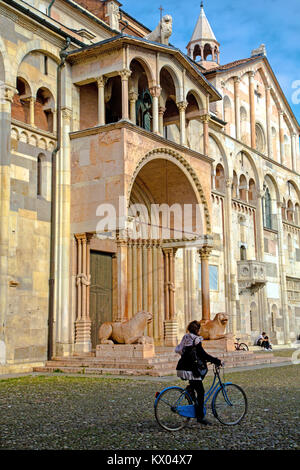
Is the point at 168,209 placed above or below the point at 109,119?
below

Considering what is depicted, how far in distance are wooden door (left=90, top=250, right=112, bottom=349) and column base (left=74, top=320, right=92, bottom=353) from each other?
6.28 feet

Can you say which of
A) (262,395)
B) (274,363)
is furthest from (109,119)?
(262,395)

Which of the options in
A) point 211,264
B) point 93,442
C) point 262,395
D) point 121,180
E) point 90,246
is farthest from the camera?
point 211,264

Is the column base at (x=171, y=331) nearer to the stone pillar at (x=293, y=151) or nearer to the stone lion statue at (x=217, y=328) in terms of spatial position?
the stone lion statue at (x=217, y=328)

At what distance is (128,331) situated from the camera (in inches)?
635

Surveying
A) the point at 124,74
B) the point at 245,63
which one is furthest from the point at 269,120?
the point at 124,74

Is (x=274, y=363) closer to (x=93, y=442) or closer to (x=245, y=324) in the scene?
(x=245, y=324)

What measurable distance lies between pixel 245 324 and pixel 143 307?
9.19m

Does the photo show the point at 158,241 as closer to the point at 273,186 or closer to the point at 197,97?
the point at 197,97

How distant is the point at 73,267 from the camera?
1797 cm

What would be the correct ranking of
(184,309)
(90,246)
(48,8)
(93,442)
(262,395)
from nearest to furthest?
(93,442) < (262,395) < (90,246) < (48,8) < (184,309)

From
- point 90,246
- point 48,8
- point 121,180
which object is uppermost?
point 48,8

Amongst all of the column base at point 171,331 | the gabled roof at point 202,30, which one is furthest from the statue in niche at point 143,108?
the gabled roof at point 202,30

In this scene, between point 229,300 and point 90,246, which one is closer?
point 90,246
